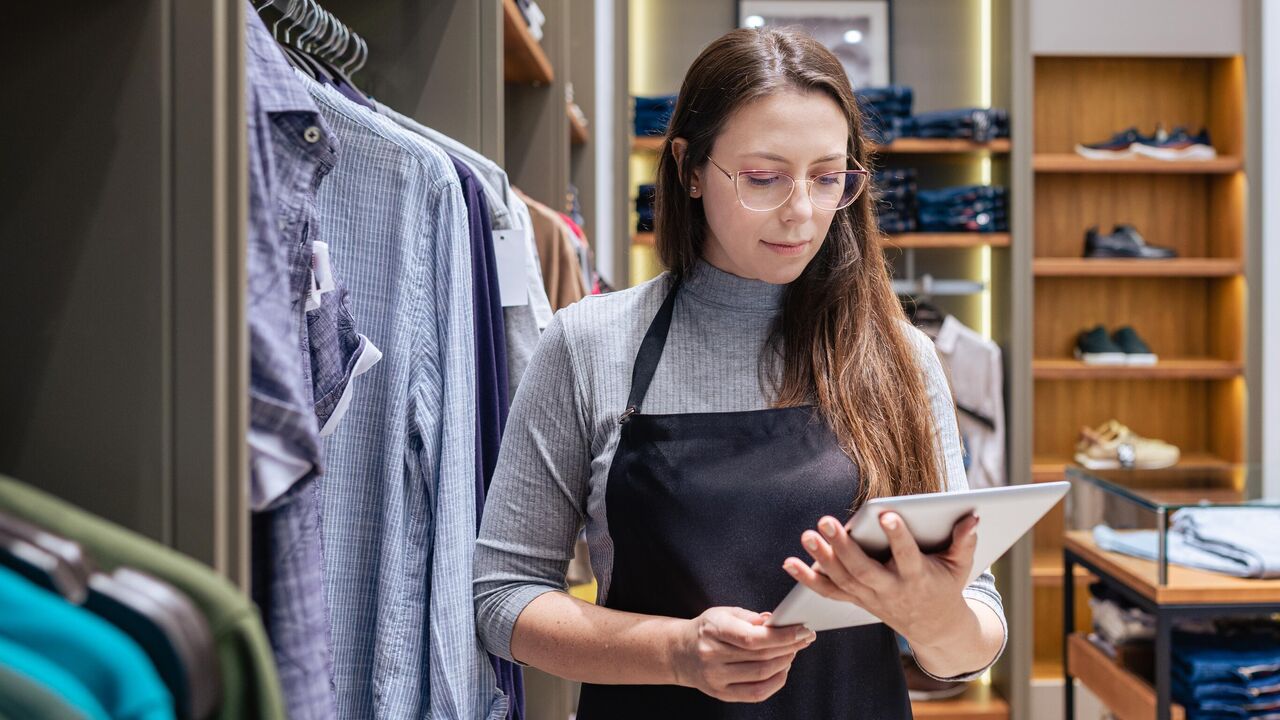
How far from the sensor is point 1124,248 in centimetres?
407

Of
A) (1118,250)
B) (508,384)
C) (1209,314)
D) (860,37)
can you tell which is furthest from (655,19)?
(508,384)

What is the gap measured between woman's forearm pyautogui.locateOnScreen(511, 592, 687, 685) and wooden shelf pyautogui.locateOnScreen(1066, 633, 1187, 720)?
6.13 ft

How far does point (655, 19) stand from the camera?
4379 mm

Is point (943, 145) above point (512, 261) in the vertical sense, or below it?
above

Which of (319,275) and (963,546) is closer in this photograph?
(963,546)

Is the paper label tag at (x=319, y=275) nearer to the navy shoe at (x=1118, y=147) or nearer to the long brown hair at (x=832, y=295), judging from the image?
the long brown hair at (x=832, y=295)

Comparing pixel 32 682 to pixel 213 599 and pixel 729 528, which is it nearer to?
pixel 213 599

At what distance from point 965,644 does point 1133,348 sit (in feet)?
11.0

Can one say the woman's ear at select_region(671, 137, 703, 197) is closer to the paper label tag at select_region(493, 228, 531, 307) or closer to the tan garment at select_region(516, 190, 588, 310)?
the paper label tag at select_region(493, 228, 531, 307)

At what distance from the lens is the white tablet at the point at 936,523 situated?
2.87ft

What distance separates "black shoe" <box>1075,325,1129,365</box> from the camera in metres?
4.05

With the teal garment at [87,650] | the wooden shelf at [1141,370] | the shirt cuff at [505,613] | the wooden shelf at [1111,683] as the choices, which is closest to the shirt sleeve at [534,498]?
the shirt cuff at [505,613]

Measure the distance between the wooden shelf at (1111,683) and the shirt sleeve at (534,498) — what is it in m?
1.89

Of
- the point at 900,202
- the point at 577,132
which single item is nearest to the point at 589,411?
the point at 577,132
